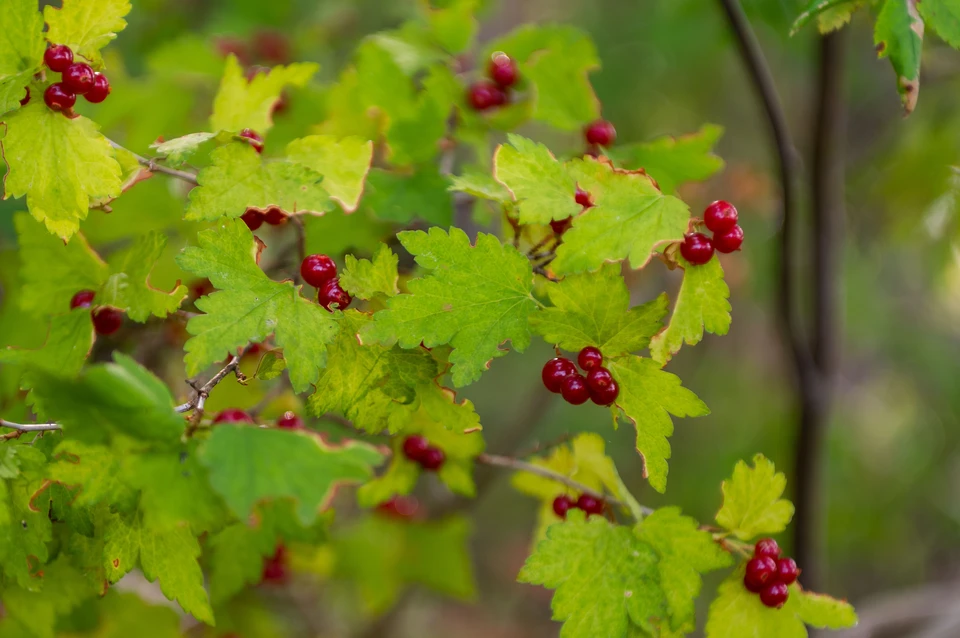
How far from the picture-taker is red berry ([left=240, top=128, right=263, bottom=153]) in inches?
38.4

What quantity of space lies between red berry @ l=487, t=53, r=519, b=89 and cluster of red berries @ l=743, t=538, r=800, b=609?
94cm

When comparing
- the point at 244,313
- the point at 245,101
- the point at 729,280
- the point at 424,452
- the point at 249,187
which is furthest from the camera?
the point at 729,280

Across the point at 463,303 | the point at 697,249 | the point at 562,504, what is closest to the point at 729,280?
the point at 562,504

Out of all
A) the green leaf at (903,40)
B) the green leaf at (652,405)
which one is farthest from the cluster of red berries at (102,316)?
the green leaf at (903,40)

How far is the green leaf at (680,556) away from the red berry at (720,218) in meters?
0.37

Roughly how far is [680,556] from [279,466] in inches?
21.2

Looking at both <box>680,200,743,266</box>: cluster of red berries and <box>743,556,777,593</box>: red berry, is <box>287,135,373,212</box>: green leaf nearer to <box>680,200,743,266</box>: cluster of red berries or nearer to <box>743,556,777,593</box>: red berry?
<box>680,200,743,266</box>: cluster of red berries

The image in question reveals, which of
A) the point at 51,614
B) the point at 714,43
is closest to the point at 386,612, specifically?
the point at 51,614

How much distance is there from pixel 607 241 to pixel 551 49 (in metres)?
0.61

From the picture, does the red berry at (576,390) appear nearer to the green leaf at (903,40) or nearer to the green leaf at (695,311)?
the green leaf at (695,311)

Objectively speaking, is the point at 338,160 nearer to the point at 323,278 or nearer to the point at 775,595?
the point at 323,278

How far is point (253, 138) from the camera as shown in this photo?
39.4 inches

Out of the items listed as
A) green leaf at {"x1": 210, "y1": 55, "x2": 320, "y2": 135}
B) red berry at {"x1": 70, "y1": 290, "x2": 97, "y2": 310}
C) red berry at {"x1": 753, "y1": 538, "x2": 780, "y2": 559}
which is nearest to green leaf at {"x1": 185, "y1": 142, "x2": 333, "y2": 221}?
green leaf at {"x1": 210, "y1": 55, "x2": 320, "y2": 135}

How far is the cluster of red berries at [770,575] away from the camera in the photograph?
0.95 m
